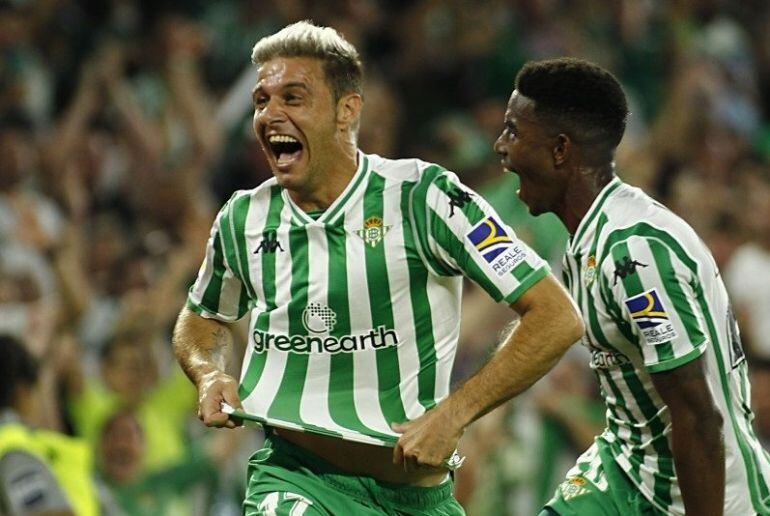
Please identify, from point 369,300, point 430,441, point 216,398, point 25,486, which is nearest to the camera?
point 430,441

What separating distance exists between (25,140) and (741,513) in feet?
17.8

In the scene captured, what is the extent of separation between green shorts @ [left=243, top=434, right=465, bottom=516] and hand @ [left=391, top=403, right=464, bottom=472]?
0.33 meters

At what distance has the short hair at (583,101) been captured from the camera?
449 centimetres

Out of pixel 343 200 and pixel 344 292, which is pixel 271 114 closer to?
pixel 343 200

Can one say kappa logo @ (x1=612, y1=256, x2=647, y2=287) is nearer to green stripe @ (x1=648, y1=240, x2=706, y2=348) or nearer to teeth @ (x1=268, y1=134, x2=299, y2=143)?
green stripe @ (x1=648, y1=240, x2=706, y2=348)

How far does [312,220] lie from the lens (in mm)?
4395

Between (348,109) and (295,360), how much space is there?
777 mm

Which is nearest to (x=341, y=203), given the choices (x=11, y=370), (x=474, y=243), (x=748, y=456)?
(x=474, y=243)

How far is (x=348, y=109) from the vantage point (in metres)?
4.46

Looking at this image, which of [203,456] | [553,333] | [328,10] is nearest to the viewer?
[553,333]

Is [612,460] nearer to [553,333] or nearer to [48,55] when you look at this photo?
[553,333]

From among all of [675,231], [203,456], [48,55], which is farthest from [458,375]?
[675,231]

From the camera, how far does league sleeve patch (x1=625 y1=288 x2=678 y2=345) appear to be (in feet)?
13.3

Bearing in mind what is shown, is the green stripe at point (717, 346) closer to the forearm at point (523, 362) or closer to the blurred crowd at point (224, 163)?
the forearm at point (523, 362)
